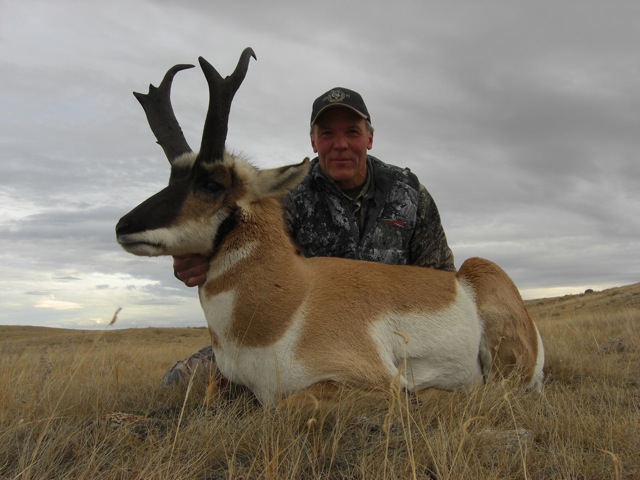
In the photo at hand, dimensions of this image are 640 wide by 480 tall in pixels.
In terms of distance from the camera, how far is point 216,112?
15.6ft

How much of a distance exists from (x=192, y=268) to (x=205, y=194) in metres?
0.66

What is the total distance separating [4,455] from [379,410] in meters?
2.56

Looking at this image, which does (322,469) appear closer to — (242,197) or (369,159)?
(242,197)

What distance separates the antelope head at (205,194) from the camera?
4344 mm

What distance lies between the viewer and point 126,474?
2.96 metres

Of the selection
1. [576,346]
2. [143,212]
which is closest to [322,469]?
[143,212]

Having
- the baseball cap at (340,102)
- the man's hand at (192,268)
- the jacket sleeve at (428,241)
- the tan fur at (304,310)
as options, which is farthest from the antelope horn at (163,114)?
the jacket sleeve at (428,241)

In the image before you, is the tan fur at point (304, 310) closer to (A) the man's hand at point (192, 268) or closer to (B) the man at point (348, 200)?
(A) the man's hand at point (192, 268)

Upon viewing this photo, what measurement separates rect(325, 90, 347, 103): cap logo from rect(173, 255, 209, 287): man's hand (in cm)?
328

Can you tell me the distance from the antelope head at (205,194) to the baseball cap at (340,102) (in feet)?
6.68

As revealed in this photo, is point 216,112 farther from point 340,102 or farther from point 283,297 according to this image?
point 340,102

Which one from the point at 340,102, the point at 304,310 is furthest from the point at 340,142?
the point at 304,310

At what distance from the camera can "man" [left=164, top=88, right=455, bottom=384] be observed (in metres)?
7.11

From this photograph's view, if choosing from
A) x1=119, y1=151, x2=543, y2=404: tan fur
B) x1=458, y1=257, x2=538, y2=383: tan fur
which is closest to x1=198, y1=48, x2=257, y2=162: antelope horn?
x1=119, y1=151, x2=543, y2=404: tan fur
